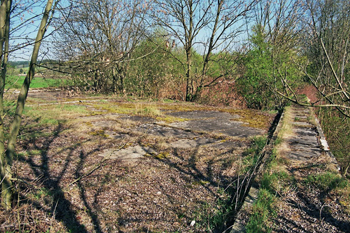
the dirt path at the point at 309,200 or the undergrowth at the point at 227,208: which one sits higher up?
the dirt path at the point at 309,200

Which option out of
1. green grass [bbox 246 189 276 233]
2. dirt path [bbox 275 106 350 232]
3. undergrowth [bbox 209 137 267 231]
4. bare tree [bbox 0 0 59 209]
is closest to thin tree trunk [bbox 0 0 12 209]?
bare tree [bbox 0 0 59 209]

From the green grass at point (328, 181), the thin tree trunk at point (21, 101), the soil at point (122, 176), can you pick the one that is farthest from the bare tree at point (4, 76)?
the green grass at point (328, 181)

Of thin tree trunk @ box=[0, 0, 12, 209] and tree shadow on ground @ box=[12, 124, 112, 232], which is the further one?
tree shadow on ground @ box=[12, 124, 112, 232]

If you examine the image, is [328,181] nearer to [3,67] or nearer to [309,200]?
[309,200]

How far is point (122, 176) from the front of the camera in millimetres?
3020

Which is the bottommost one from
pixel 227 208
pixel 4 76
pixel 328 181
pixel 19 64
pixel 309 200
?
pixel 227 208

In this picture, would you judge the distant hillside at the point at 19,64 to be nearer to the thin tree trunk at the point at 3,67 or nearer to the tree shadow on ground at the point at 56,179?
the thin tree trunk at the point at 3,67

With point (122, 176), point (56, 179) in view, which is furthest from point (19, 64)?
point (122, 176)

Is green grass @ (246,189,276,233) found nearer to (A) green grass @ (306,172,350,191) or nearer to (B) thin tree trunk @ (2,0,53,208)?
(A) green grass @ (306,172,350,191)

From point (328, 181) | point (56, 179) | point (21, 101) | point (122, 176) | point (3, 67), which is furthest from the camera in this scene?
point (122, 176)

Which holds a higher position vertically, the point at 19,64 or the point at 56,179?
the point at 19,64

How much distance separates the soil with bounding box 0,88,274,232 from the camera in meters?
2.17

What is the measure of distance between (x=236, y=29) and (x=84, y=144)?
27.0 ft

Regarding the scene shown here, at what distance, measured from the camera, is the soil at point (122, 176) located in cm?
217
